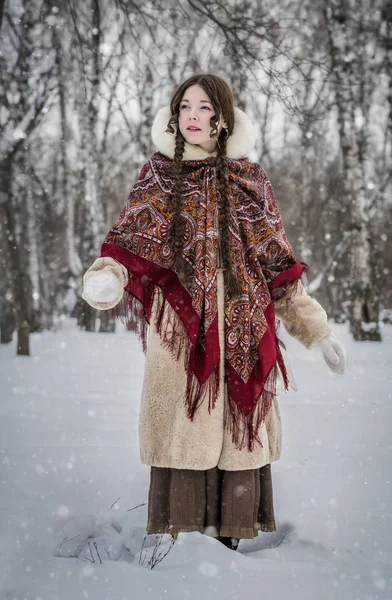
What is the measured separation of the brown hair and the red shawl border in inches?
4.8

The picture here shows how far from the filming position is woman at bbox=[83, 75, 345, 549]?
2262mm

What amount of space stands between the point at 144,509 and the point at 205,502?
1.98 feet

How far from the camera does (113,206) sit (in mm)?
22062

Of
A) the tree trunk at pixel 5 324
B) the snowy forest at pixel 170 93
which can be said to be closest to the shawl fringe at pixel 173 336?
the snowy forest at pixel 170 93

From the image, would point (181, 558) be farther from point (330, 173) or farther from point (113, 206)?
point (113, 206)

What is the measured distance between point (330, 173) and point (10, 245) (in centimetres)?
1329

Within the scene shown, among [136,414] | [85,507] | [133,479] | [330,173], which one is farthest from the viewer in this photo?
[330,173]

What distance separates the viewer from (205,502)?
7.66ft

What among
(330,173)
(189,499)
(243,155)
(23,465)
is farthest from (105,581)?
(330,173)

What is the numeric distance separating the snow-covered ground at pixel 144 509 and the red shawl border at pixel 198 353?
1.67ft

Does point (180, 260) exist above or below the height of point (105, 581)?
above

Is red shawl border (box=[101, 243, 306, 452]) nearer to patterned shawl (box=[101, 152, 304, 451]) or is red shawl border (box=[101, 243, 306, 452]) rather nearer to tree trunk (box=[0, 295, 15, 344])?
patterned shawl (box=[101, 152, 304, 451])

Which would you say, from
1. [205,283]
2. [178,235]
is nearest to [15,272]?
[178,235]

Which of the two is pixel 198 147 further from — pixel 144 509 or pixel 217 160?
pixel 144 509
